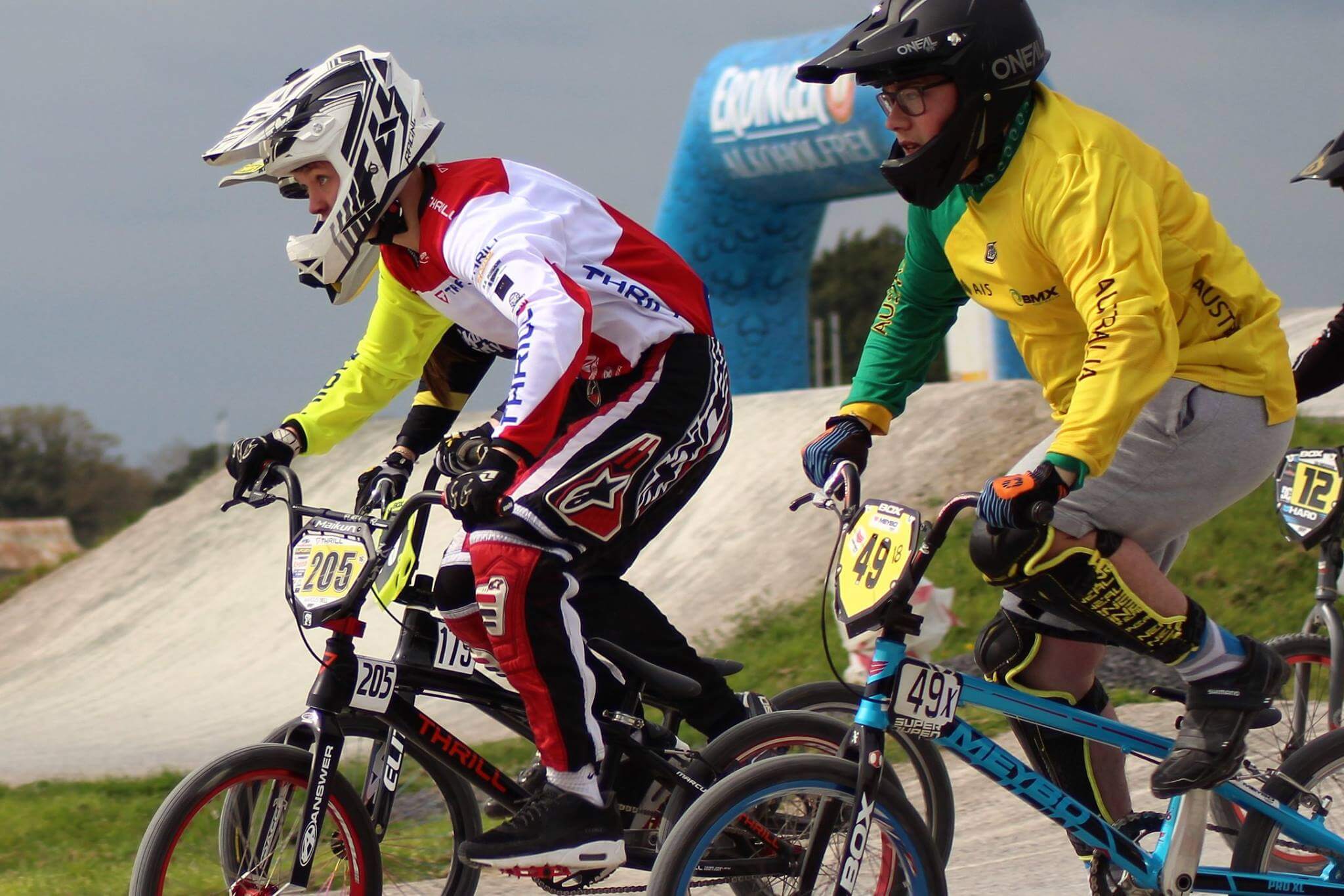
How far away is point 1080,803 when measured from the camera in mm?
3574

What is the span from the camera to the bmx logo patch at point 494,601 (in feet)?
12.3

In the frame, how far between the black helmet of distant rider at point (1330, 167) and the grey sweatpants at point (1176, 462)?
1.74 meters

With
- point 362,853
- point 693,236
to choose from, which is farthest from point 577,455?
point 693,236

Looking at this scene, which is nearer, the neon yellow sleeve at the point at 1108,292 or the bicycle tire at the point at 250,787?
the neon yellow sleeve at the point at 1108,292

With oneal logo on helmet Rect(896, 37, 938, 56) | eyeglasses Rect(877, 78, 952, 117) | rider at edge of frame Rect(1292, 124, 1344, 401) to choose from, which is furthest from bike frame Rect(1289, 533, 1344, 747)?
oneal logo on helmet Rect(896, 37, 938, 56)

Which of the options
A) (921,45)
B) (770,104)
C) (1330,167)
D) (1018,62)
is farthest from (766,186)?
(921,45)

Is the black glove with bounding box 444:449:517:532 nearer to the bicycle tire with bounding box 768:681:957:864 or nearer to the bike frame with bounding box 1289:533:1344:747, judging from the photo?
the bicycle tire with bounding box 768:681:957:864

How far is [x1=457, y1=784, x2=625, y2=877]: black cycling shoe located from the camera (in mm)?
3760

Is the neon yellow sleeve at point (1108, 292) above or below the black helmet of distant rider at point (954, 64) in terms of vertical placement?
below

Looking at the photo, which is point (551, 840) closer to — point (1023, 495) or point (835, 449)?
point (835, 449)

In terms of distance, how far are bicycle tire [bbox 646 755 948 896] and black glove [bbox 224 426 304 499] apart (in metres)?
1.69

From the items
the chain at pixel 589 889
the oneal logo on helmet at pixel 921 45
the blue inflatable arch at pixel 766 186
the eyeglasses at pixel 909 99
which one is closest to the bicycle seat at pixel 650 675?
the chain at pixel 589 889

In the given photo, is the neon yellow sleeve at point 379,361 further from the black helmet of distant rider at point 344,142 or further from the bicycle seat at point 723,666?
the bicycle seat at point 723,666

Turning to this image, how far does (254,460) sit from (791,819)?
1824 mm
